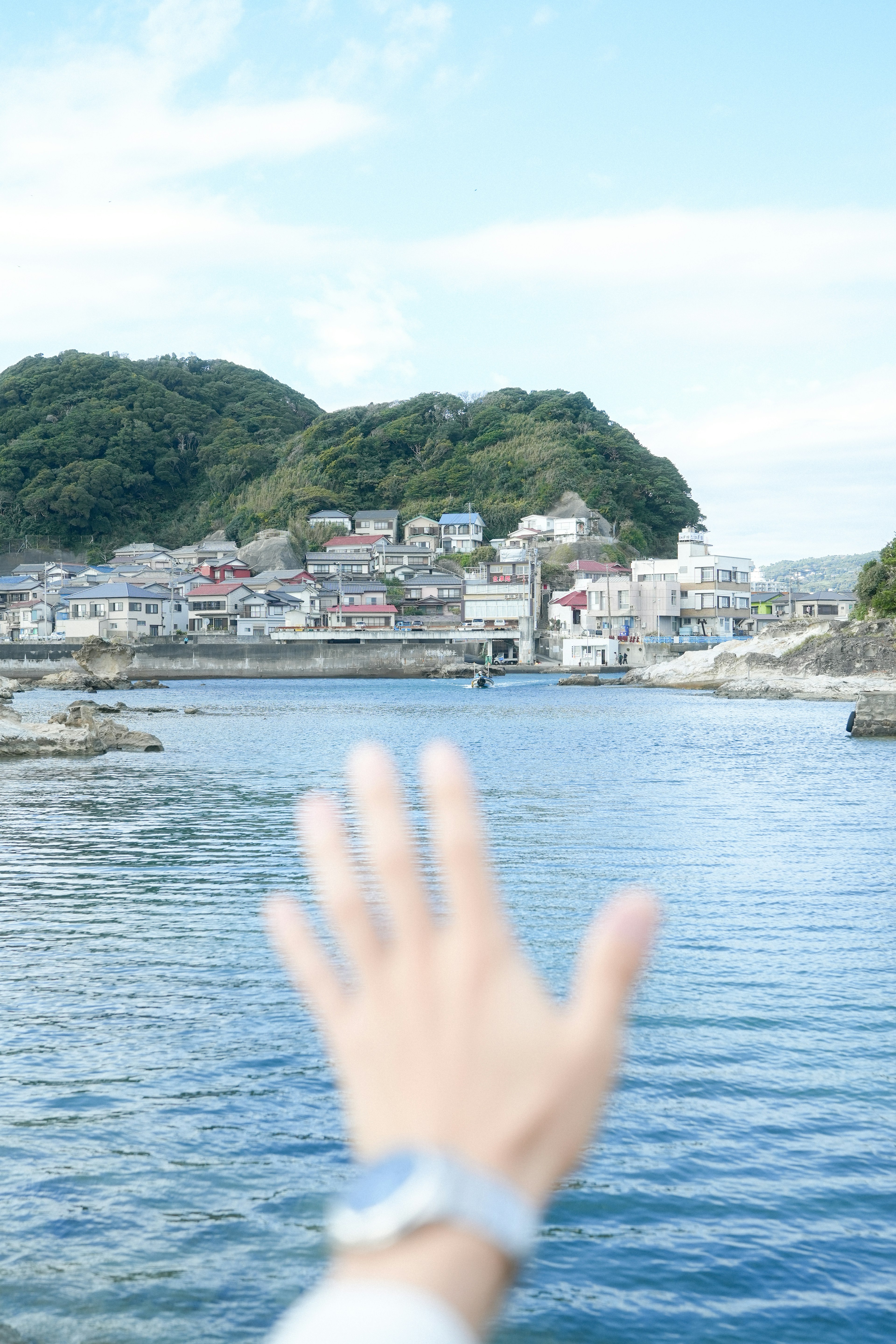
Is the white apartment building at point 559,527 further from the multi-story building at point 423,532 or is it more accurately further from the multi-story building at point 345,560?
the multi-story building at point 345,560

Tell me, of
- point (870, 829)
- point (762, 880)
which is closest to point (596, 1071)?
point (762, 880)

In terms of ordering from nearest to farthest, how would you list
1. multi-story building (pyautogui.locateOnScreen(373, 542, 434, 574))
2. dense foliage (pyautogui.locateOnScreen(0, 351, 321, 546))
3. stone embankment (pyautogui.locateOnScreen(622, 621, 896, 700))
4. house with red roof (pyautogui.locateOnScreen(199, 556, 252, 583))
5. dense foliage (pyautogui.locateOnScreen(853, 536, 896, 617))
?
1. stone embankment (pyautogui.locateOnScreen(622, 621, 896, 700))
2. dense foliage (pyautogui.locateOnScreen(853, 536, 896, 617))
3. house with red roof (pyautogui.locateOnScreen(199, 556, 252, 583))
4. multi-story building (pyautogui.locateOnScreen(373, 542, 434, 574))
5. dense foliage (pyautogui.locateOnScreen(0, 351, 321, 546))

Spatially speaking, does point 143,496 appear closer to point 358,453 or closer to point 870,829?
point 358,453

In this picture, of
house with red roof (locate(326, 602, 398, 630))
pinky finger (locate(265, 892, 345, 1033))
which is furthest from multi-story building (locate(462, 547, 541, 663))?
pinky finger (locate(265, 892, 345, 1033))

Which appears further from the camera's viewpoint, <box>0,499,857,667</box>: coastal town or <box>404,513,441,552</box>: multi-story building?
<box>404,513,441,552</box>: multi-story building

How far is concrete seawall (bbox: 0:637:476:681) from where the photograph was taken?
76.6m

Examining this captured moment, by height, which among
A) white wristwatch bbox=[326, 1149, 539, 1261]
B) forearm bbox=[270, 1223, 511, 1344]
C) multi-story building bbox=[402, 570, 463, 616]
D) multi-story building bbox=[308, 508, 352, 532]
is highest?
multi-story building bbox=[308, 508, 352, 532]

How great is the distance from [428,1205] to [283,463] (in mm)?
110822

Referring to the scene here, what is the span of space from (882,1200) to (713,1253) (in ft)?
3.32

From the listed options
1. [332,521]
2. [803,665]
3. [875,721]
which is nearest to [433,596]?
[332,521]

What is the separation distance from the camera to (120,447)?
104688mm

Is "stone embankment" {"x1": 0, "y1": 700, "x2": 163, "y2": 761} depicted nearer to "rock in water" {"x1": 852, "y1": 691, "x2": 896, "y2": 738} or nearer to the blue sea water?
the blue sea water

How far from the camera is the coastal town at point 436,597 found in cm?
7894

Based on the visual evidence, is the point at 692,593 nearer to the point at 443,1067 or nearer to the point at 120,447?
the point at 120,447
